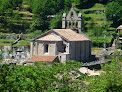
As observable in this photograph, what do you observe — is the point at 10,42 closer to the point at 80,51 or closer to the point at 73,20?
the point at 73,20

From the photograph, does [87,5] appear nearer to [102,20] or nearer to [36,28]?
[102,20]

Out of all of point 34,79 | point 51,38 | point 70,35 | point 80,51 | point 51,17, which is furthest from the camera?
point 51,17

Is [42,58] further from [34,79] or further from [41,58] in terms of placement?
[34,79]

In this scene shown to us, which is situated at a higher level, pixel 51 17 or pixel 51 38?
pixel 51 17

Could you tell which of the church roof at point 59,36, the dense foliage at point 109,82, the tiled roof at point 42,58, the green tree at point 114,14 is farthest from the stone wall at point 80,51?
the green tree at point 114,14

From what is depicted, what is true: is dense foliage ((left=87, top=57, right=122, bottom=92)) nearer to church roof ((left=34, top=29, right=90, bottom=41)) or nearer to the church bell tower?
church roof ((left=34, top=29, right=90, bottom=41))

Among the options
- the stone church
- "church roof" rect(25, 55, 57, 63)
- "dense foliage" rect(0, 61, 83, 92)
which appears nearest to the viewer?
"dense foliage" rect(0, 61, 83, 92)

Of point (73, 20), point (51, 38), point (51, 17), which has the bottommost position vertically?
point (51, 38)

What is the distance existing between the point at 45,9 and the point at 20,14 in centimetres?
997

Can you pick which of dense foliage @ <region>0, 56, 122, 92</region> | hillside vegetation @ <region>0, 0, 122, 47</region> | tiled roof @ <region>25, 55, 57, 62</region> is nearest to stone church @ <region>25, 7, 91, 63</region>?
tiled roof @ <region>25, 55, 57, 62</region>

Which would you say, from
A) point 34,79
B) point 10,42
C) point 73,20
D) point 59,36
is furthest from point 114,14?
point 34,79

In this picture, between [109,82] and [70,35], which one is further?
[70,35]

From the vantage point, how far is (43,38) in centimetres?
5878

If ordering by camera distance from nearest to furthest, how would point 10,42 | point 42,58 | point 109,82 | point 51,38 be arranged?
1. point 109,82
2. point 42,58
3. point 51,38
4. point 10,42
